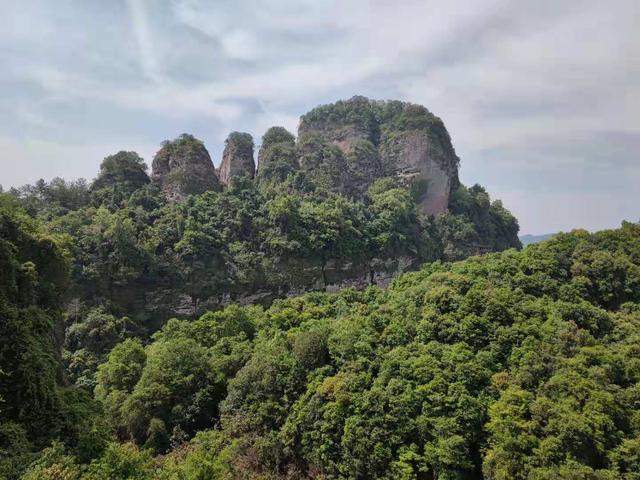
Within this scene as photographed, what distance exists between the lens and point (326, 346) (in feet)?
68.6

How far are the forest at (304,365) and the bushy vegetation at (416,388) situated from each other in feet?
0.22

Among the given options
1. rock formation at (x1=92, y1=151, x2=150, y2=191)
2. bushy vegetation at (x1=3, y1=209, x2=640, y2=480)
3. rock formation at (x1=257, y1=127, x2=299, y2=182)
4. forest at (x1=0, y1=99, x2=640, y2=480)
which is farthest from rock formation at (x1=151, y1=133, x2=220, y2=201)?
bushy vegetation at (x1=3, y1=209, x2=640, y2=480)

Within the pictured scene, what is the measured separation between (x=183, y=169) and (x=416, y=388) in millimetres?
35787

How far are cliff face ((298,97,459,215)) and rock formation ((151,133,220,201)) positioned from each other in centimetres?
1749

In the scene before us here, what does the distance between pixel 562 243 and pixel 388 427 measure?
1514 cm

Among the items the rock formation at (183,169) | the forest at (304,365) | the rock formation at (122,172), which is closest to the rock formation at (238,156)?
the rock formation at (183,169)

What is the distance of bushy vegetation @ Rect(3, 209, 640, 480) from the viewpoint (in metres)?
14.5

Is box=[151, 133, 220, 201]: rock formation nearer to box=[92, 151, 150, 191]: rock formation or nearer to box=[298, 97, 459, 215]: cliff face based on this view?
box=[92, 151, 150, 191]: rock formation

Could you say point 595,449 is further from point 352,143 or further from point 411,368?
point 352,143

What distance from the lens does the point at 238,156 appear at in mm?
57312

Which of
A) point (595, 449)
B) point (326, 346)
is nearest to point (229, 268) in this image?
point (326, 346)

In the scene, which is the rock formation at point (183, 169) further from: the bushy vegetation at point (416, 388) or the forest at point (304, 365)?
the bushy vegetation at point (416, 388)

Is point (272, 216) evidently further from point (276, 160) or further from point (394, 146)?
point (394, 146)

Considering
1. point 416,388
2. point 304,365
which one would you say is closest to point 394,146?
point 304,365
